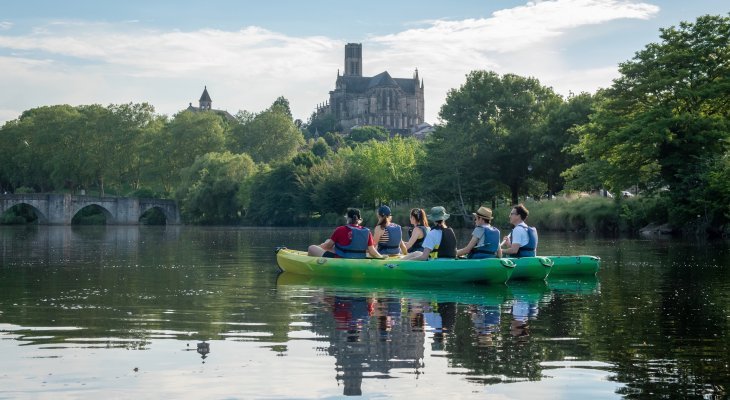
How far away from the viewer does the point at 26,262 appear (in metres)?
25.7

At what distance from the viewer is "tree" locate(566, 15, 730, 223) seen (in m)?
40.4

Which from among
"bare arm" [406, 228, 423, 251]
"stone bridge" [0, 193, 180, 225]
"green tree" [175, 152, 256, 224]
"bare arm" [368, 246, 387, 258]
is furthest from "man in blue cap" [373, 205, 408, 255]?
"stone bridge" [0, 193, 180, 225]

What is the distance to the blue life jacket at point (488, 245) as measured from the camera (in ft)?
59.4

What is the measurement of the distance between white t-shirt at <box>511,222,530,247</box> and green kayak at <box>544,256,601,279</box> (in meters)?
1.44

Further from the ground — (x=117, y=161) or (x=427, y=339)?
(x=117, y=161)

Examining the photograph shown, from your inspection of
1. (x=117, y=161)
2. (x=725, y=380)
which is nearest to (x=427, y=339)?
(x=725, y=380)

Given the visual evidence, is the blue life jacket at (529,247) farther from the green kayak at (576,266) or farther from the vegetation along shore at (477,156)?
the vegetation along shore at (477,156)

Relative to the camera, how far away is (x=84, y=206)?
307 ft

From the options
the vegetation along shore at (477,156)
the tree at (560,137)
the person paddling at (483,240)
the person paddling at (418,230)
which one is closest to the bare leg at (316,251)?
the person paddling at (418,230)

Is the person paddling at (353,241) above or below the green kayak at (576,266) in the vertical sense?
above

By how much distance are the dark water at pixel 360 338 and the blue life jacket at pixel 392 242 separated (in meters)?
1.64

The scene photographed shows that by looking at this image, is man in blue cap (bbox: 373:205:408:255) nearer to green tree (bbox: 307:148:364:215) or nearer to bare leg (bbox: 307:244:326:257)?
bare leg (bbox: 307:244:326:257)

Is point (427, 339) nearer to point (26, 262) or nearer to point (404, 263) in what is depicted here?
point (404, 263)

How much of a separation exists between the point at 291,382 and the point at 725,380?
365 centimetres
